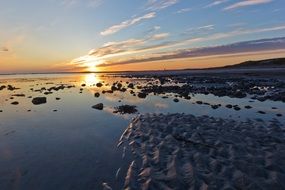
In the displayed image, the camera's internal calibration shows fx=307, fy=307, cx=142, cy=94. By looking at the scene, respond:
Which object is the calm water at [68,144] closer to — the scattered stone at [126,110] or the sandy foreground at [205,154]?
the scattered stone at [126,110]

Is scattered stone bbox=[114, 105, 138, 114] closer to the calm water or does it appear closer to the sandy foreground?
the calm water

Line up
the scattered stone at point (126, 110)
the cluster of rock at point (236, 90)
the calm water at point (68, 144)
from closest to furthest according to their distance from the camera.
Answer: the calm water at point (68, 144)
the scattered stone at point (126, 110)
the cluster of rock at point (236, 90)

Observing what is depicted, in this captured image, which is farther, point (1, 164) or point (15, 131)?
point (15, 131)

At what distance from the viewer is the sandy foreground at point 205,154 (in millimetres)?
9359

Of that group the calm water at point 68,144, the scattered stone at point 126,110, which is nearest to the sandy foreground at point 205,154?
the calm water at point 68,144

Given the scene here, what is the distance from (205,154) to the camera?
465 inches

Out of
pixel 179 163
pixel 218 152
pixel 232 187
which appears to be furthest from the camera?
pixel 218 152

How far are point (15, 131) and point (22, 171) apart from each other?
26.0ft

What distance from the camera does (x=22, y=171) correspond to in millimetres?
11359

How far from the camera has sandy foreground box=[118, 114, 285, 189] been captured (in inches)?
368

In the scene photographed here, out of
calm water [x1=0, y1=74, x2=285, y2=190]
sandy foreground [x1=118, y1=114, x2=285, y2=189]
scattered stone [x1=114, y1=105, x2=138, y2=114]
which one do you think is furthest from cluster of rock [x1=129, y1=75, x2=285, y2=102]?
sandy foreground [x1=118, y1=114, x2=285, y2=189]

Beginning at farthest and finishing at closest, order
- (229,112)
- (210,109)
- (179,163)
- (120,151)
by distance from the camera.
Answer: (210,109) → (229,112) → (120,151) → (179,163)

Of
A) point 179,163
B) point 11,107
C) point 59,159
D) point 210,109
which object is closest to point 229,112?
point 210,109

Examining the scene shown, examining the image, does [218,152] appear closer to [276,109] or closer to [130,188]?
[130,188]
